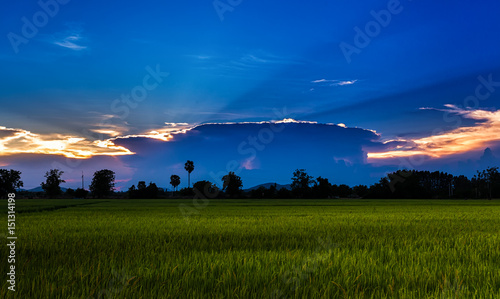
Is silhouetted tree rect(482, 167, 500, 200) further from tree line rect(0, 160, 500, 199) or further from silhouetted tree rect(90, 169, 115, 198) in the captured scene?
silhouetted tree rect(90, 169, 115, 198)

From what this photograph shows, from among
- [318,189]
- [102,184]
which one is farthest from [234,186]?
[102,184]

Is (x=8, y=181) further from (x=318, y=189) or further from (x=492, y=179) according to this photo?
(x=492, y=179)

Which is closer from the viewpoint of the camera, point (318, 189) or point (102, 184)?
point (318, 189)

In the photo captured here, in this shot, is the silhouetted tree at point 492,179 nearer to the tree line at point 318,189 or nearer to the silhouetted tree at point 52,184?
the tree line at point 318,189

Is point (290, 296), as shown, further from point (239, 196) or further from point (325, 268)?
point (239, 196)

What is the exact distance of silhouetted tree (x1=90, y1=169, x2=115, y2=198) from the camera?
7293 inches

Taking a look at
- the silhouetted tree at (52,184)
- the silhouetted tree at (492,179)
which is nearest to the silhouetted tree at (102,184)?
the silhouetted tree at (52,184)

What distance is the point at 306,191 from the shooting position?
14788 cm

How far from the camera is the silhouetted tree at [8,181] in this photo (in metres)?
155

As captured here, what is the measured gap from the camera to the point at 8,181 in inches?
6324

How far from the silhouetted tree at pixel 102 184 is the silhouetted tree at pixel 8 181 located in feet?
106

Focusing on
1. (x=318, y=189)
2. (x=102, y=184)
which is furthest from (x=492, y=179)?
(x=102, y=184)

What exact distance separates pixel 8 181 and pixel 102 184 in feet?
130

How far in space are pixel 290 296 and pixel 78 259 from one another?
14.5ft
